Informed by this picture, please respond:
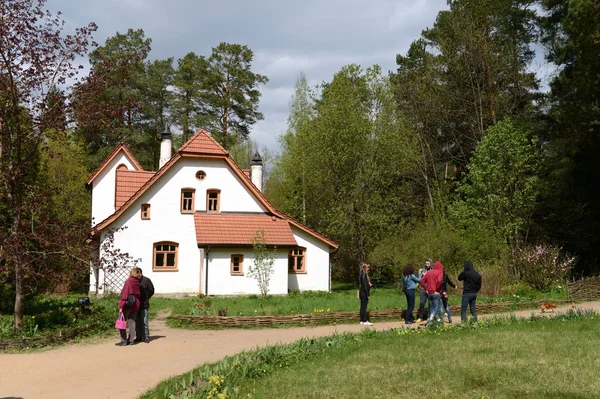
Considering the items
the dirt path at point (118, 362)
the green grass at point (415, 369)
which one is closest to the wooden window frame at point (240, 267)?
the dirt path at point (118, 362)

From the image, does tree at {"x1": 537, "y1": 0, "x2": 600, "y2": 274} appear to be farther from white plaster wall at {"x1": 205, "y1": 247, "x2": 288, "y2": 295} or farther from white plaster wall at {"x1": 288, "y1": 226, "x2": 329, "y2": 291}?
white plaster wall at {"x1": 205, "y1": 247, "x2": 288, "y2": 295}

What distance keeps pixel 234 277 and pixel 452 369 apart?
19.4m

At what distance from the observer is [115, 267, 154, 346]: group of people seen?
13156 millimetres

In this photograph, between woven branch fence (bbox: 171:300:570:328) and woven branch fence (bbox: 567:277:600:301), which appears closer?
woven branch fence (bbox: 171:300:570:328)

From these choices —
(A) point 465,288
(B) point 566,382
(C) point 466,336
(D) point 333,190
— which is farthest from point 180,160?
(B) point 566,382

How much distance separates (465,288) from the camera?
15125 millimetres

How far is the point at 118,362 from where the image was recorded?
36.3ft

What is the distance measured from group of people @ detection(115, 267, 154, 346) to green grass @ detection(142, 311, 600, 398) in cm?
454

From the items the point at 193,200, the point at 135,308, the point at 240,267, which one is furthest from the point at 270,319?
the point at 193,200

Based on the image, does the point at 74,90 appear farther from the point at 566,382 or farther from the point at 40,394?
the point at 566,382

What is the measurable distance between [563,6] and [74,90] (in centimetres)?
2900

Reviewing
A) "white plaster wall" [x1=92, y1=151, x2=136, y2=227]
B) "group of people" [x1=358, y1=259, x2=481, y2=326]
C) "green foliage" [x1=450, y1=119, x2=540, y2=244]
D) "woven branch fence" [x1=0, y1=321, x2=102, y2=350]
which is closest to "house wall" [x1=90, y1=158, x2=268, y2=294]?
"white plaster wall" [x1=92, y1=151, x2=136, y2=227]

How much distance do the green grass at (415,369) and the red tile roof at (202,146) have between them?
59.5ft

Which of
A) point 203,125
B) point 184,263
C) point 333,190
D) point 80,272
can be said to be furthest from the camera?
point 203,125
